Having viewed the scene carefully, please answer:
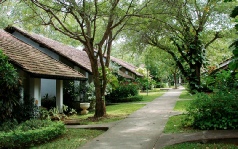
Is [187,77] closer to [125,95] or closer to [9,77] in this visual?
[125,95]

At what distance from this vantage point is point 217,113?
766 centimetres

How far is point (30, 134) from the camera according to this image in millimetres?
6977

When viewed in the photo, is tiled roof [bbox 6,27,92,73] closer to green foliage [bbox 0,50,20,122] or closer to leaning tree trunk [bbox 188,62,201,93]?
green foliage [bbox 0,50,20,122]

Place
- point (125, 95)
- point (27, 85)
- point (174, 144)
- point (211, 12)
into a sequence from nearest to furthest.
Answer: point (174, 144) → point (27, 85) → point (211, 12) → point (125, 95)

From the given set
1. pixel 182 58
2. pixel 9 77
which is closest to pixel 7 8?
pixel 9 77

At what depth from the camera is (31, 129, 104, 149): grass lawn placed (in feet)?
22.9

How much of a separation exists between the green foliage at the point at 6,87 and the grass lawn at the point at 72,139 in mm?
2186

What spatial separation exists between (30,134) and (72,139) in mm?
1383

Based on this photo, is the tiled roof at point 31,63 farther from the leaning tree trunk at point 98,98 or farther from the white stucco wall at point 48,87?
the white stucco wall at point 48,87

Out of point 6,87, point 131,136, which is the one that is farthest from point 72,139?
point 6,87

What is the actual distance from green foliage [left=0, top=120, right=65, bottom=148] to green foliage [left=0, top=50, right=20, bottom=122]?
1.14 m

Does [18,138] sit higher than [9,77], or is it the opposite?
[9,77]

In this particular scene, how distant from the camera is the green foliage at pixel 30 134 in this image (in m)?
6.63

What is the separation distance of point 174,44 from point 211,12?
169 inches
